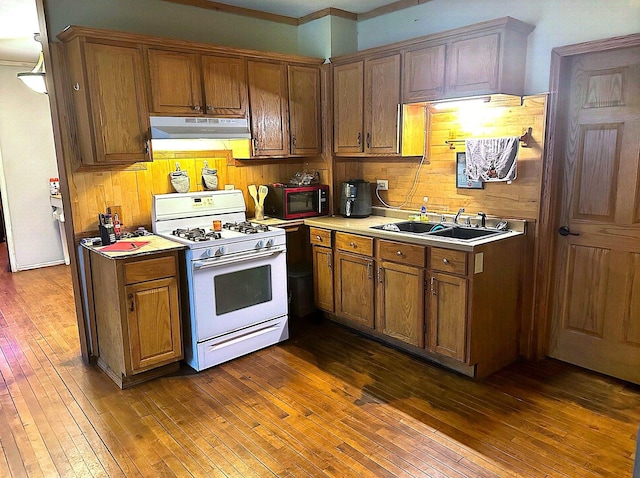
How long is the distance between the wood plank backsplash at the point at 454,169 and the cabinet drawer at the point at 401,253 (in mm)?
655

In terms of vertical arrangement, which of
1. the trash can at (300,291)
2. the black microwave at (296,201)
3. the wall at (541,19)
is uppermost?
the wall at (541,19)

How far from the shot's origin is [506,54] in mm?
2936

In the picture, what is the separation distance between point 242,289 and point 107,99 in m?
1.53

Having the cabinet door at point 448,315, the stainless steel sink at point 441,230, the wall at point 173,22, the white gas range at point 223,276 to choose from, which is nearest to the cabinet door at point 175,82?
the wall at point 173,22

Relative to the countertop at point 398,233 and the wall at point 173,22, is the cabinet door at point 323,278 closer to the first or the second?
the countertop at point 398,233

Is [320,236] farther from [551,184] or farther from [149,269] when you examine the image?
[551,184]

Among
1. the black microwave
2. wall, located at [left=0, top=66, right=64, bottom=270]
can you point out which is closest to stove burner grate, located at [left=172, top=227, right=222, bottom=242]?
the black microwave

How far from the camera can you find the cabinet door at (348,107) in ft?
12.5

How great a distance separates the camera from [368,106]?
3.77 meters

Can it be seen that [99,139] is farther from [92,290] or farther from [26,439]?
[26,439]

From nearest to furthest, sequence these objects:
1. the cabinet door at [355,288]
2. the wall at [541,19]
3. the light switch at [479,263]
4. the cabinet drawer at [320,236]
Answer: the wall at [541,19] → the light switch at [479,263] → the cabinet door at [355,288] → the cabinet drawer at [320,236]

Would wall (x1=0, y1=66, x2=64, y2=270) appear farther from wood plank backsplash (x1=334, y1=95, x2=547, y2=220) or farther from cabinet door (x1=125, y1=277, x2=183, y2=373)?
wood plank backsplash (x1=334, y1=95, x2=547, y2=220)

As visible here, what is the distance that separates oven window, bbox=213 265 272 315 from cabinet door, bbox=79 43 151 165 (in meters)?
1.04

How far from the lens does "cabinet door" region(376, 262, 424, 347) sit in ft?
10.5
